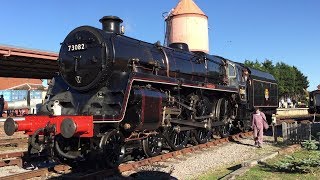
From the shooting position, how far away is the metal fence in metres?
14.3

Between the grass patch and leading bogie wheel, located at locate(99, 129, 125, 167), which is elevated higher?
leading bogie wheel, located at locate(99, 129, 125, 167)

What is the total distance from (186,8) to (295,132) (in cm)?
Result: 2738

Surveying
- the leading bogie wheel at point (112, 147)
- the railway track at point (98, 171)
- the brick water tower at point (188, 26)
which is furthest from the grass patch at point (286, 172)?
the brick water tower at point (188, 26)

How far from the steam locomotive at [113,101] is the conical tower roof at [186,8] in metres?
27.3

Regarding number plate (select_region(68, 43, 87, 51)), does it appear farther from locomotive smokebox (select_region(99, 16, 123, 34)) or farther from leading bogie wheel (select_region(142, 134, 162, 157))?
leading bogie wheel (select_region(142, 134, 162, 157))

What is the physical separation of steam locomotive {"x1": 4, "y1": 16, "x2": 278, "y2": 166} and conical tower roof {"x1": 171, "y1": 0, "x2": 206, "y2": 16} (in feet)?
89.6

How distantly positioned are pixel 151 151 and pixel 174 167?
4.08 ft

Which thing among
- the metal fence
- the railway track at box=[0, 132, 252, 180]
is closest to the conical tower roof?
the metal fence

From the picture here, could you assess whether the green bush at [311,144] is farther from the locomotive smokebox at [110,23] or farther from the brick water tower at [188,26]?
the brick water tower at [188,26]

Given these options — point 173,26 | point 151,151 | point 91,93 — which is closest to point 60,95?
point 91,93

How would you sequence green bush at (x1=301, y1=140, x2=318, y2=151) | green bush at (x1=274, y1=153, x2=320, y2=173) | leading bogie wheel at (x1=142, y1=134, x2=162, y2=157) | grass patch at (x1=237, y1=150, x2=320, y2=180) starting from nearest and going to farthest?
grass patch at (x1=237, y1=150, x2=320, y2=180) → green bush at (x1=274, y1=153, x2=320, y2=173) → leading bogie wheel at (x1=142, y1=134, x2=162, y2=157) → green bush at (x1=301, y1=140, x2=318, y2=151)

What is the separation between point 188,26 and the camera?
38.7 metres

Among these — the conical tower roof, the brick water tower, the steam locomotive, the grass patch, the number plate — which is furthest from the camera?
the conical tower roof

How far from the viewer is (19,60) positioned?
1936cm
